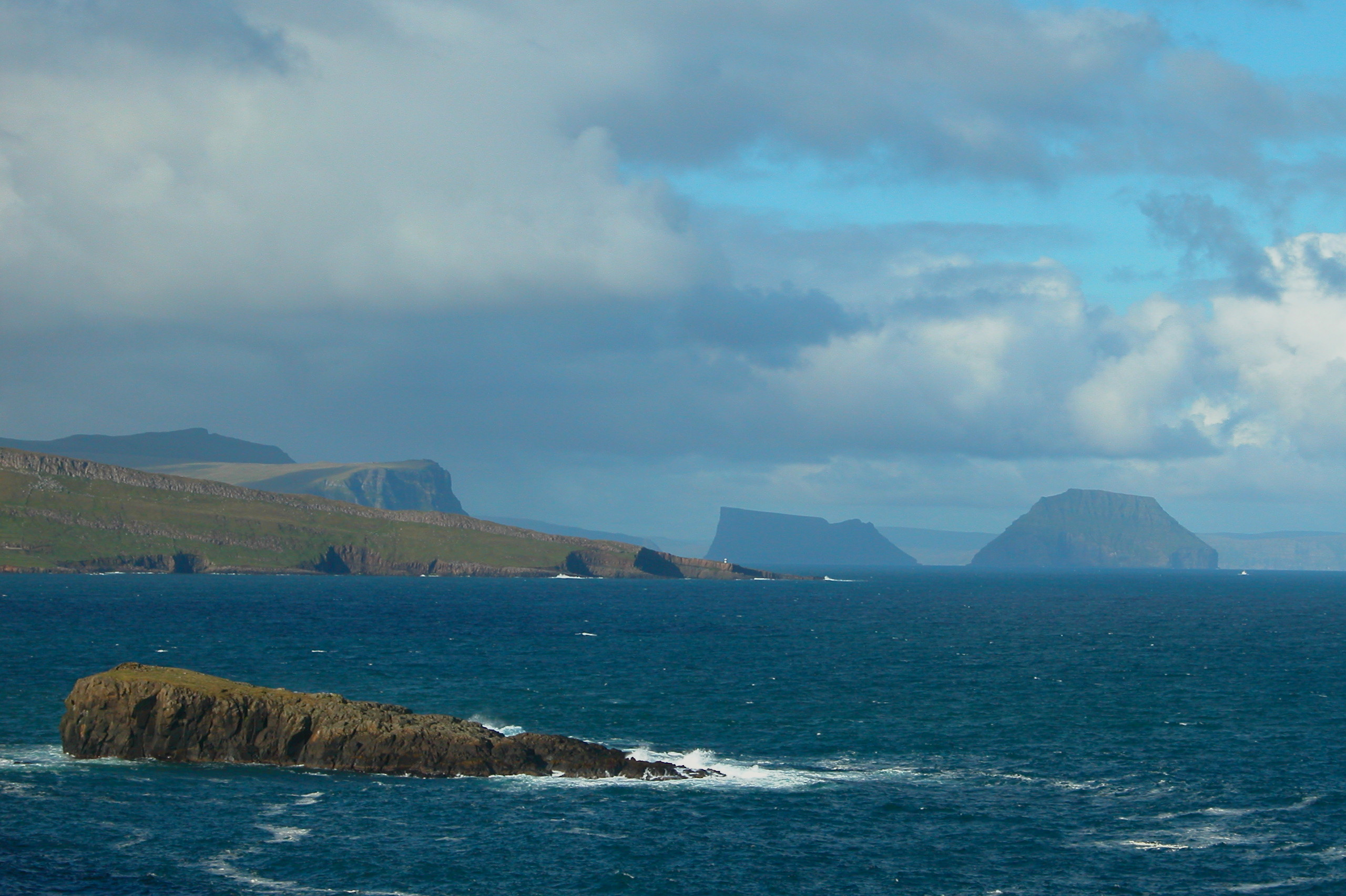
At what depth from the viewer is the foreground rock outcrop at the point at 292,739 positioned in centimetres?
8906

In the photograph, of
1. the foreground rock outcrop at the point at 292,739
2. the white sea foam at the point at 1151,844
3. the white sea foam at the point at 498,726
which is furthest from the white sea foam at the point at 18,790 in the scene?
the white sea foam at the point at 1151,844

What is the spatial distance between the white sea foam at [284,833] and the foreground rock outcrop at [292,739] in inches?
615

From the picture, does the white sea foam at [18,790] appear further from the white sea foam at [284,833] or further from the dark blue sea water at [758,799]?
the white sea foam at [284,833]

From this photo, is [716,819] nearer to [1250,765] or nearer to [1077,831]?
[1077,831]

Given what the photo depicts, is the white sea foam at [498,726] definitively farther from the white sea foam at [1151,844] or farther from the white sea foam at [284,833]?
the white sea foam at [1151,844]

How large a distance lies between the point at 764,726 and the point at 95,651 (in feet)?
286

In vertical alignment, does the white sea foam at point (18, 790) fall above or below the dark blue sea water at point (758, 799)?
below

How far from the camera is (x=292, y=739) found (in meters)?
90.7

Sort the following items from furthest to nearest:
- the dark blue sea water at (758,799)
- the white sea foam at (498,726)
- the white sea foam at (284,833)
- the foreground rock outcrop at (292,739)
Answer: the white sea foam at (498,726)
the foreground rock outcrop at (292,739)
the white sea foam at (284,833)
the dark blue sea water at (758,799)

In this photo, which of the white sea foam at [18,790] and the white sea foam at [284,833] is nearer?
the white sea foam at [284,833]


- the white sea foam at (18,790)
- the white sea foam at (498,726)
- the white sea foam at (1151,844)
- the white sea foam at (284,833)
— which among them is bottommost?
the white sea foam at (18,790)

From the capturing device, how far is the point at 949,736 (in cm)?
10525

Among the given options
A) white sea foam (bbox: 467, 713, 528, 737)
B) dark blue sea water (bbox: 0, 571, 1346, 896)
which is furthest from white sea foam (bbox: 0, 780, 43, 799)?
white sea foam (bbox: 467, 713, 528, 737)

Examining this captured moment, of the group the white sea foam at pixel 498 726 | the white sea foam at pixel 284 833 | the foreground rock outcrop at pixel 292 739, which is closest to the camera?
the white sea foam at pixel 284 833
